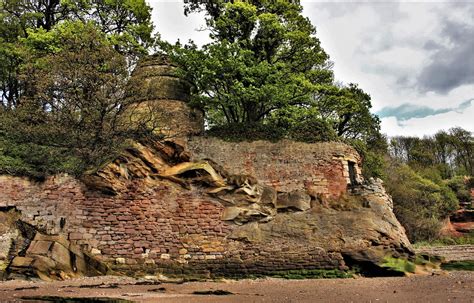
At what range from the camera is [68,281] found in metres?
12.9

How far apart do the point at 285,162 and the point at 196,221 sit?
4.98 m

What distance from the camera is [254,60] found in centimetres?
2133

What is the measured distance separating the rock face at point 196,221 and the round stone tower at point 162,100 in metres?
2.04

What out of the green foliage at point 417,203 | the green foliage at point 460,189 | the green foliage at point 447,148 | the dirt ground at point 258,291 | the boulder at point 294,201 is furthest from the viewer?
the green foliage at point 447,148

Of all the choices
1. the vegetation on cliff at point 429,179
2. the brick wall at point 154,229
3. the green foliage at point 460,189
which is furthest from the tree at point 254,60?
the green foliage at point 460,189

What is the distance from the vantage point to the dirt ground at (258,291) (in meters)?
9.40

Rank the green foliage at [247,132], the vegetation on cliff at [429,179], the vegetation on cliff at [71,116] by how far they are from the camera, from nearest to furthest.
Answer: the vegetation on cliff at [71,116] < the green foliage at [247,132] < the vegetation on cliff at [429,179]

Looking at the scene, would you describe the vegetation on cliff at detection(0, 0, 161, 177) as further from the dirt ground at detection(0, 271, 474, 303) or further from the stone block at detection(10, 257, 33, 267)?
the dirt ground at detection(0, 271, 474, 303)

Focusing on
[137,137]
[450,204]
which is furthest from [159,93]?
[450,204]

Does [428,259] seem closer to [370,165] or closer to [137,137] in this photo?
[370,165]

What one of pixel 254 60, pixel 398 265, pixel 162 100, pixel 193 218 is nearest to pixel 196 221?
pixel 193 218

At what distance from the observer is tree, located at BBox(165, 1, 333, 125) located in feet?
66.2

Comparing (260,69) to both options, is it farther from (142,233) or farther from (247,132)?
(142,233)

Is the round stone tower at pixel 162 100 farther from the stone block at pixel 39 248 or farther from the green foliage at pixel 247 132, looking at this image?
the stone block at pixel 39 248
